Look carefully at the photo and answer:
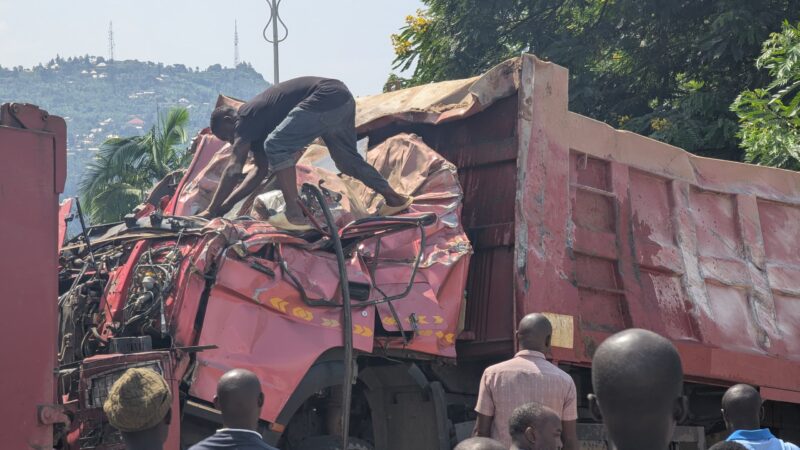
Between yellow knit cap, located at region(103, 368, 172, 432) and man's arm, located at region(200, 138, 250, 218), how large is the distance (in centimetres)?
348

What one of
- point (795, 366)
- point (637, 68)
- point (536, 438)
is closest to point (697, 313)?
point (795, 366)

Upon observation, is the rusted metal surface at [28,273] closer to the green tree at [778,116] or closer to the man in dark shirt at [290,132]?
the man in dark shirt at [290,132]

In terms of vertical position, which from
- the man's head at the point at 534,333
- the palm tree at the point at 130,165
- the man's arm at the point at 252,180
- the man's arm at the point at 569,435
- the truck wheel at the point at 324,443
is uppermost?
the palm tree at the point at 130,165

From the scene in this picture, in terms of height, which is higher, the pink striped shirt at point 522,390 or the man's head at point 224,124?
the man's head at point 224,124

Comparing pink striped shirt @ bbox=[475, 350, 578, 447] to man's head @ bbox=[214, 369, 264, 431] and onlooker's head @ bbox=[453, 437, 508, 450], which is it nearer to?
man's head @ bbox=[214, 369, 264, 431]

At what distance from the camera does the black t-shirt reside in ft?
21.2

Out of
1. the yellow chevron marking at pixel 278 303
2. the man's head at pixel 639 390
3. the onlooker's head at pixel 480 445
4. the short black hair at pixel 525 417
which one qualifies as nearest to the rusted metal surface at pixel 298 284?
the yellow chevron marking at pixel 278 303

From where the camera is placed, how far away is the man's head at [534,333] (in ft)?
15.8

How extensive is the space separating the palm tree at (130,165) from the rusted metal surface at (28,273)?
665 inches

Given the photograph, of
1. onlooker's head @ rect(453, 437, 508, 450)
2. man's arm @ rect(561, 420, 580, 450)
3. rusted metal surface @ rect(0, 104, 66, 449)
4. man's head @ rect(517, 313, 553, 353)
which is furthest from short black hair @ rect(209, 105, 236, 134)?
onlooker's head @ rect(453, 437, 508, 450)

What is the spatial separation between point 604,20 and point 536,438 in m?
10.9

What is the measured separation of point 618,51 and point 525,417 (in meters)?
11.0

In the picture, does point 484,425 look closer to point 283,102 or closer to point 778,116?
point 283,102

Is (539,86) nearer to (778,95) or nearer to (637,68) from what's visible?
(778,95)
